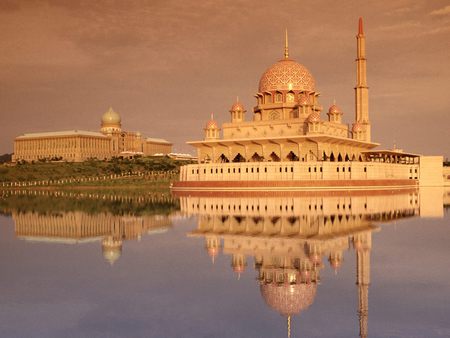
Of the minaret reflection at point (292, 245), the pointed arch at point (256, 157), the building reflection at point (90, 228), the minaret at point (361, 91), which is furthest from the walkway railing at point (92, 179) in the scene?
the minaret reflection at point (292, 245)

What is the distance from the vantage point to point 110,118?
327 feet

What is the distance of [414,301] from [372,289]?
78 centimetres

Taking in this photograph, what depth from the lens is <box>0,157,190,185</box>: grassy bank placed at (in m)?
66.8

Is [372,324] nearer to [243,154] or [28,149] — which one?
[243,154]

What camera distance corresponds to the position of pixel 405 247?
12.5m

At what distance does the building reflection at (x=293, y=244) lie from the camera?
8.02 metres

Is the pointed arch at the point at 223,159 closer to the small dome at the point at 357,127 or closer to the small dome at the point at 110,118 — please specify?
the small dome at the point at 357,127

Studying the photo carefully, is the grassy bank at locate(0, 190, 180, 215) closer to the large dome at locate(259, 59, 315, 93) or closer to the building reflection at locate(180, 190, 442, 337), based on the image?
the building reflection at locate(180, 190, 442, 337)

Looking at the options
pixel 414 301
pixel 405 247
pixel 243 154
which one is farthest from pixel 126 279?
pixel 243 154

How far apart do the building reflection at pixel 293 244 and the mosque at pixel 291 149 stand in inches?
822

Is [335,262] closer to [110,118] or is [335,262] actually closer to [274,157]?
[274,157]

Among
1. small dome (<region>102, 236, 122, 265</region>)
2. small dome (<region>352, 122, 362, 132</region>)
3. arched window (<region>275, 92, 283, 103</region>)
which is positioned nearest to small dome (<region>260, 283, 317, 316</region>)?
small dome (<region>102, 236, 122, 265</region>)

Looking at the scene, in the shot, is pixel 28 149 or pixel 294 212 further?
pixel 28 149

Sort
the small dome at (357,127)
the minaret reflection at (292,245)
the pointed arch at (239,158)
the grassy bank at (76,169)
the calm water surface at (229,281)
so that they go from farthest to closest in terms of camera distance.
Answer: the grassy bank at (76,169)
the small dome at (357,127)
the pointed arch at (239,158)
the minaret reflection at (292,245)
the calm water surface at (229,281)
